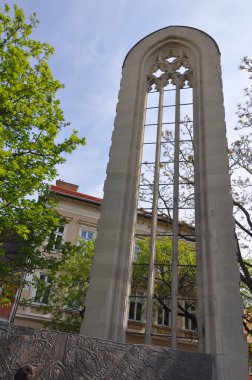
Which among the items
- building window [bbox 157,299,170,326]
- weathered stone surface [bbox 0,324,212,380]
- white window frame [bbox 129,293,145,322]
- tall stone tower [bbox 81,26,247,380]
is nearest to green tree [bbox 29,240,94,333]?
white window frame [bbox 129,293,145,322]

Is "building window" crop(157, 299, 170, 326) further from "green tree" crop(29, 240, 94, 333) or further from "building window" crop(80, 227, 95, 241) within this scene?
"building window" crop(80, 227, 95, 241)

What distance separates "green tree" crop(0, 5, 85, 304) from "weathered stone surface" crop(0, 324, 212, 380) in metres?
5.91

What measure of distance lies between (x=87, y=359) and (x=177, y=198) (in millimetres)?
4520

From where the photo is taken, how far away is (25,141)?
10938 millimetres

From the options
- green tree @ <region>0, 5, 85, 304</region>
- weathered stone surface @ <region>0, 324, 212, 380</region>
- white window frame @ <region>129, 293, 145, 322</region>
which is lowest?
weathered stone surface @ <region>0, 324, 212, 380</region>

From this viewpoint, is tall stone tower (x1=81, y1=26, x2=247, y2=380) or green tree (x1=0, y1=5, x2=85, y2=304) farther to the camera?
green tree (x1=0, y1=5, x2=85, y2=304)

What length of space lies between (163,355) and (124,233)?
3278 millimetres

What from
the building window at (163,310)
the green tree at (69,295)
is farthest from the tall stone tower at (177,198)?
the green tree at (69,295)

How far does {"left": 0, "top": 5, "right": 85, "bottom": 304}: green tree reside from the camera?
33.1 ft

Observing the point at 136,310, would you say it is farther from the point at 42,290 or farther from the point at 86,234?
the point at 42,290

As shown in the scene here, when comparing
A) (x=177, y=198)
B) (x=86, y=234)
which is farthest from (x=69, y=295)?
(x=177, y=198)

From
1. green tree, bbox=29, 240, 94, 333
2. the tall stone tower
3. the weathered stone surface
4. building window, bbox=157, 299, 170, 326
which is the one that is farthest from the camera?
green tree, bbox=29, 240, 94, 333

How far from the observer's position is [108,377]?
4395mm

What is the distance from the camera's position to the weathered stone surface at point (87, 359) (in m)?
4.20
